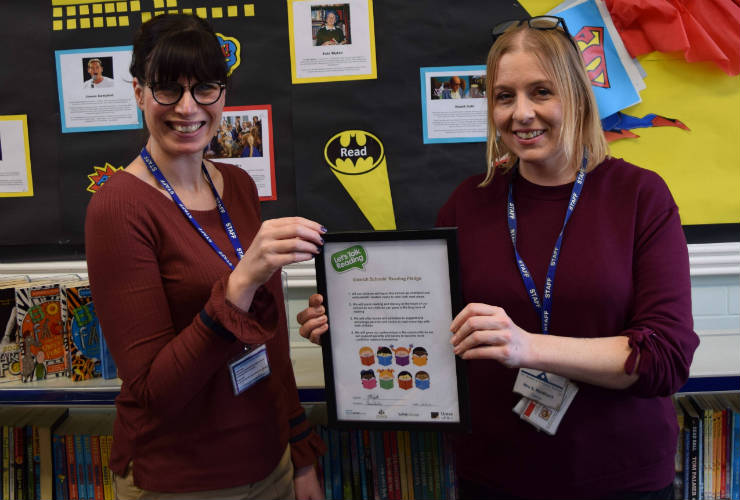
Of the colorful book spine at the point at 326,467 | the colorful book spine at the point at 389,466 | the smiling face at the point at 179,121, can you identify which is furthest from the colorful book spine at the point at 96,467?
the smiling face at the point at 179,121

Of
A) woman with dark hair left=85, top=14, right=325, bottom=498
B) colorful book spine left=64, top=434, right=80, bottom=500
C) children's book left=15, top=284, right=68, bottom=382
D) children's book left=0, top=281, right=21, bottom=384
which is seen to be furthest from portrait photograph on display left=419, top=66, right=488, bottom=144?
colorful book spine left=64, top=434, right=80, bottom=500

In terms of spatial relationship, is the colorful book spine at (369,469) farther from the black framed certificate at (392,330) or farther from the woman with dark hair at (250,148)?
the woman with dark hair at (250,148)

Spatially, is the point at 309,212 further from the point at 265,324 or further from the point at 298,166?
the point at 265,324

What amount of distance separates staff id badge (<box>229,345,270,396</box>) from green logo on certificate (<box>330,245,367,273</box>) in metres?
0.27

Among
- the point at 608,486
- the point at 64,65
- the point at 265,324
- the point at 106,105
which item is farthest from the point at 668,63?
the point at 64,65

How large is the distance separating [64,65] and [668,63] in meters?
2.37

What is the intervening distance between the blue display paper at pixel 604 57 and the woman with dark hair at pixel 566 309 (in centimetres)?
86

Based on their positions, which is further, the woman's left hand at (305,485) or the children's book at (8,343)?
the children's book at (8,343)

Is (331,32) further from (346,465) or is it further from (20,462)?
(20,462)

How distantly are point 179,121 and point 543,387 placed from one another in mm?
1000

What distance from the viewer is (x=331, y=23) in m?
2.24

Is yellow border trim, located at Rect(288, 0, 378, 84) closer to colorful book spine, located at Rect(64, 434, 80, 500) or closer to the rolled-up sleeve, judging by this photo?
the rolled-up sleeve

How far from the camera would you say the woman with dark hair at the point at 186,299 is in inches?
45.7

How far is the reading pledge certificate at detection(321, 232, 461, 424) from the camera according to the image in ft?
4.39
